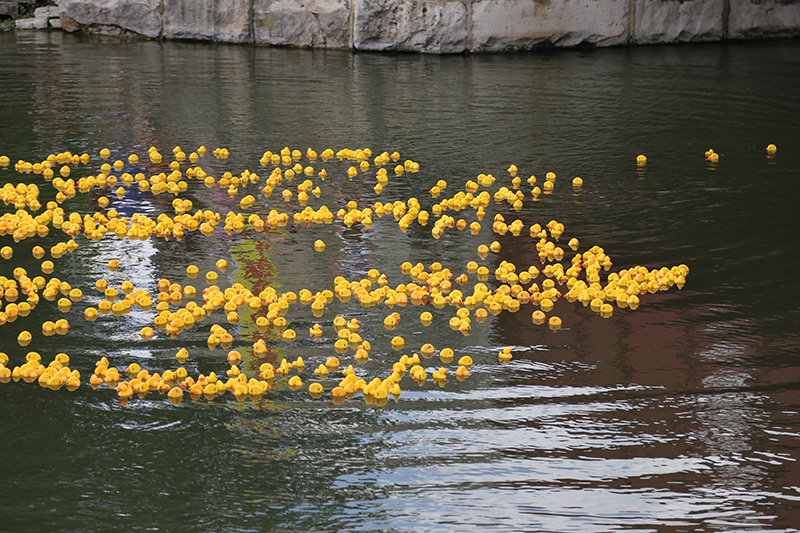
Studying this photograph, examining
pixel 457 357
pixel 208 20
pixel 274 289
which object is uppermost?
pixel 208 20

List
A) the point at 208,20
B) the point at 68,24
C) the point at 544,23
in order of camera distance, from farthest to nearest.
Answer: the point at 68,24, the point at 208,20, the point at 544,23

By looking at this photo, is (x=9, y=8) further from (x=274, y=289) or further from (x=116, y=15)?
(x=274, y=289)

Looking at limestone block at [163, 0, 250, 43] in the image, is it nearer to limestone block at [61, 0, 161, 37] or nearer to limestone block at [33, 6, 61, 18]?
limestone block at [61, 0, 161, 37]

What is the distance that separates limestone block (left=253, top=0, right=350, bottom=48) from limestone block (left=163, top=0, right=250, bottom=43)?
0.22 meters

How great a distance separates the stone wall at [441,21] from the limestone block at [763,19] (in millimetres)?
15

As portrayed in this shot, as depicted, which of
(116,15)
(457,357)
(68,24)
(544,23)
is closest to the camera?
(457,357)

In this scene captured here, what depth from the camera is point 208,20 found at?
40.0ft

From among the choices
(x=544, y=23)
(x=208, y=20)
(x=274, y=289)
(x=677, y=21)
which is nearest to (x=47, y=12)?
(x=208, y=20)

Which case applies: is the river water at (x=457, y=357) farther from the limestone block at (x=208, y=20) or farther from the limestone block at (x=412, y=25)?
the limestone block at (x=208, y=20)

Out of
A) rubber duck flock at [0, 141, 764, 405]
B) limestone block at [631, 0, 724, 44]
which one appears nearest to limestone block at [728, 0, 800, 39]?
limestone block at [631, 0, 724, 44]

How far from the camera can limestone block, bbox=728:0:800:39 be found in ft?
40.9

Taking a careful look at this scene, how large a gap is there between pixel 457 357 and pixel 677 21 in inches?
395

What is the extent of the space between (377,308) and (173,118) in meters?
4.59

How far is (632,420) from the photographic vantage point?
337 centimetres
